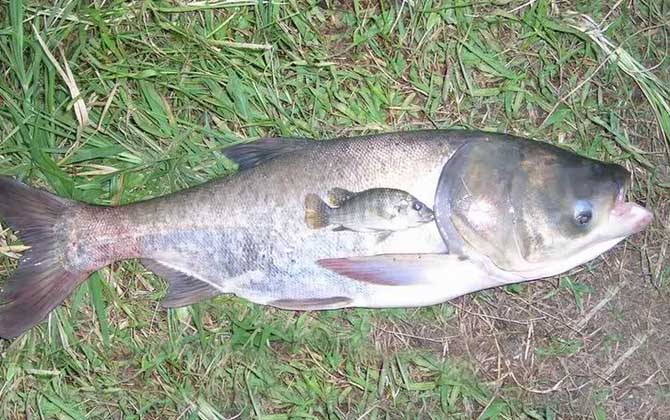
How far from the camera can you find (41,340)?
11.4ft

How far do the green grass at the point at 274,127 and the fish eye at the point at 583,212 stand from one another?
65 cm

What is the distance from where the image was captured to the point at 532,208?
285 cm

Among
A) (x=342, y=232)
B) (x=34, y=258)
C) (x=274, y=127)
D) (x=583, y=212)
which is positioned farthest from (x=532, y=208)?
(x=34, y=258)

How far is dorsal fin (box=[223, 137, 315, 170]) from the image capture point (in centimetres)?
315

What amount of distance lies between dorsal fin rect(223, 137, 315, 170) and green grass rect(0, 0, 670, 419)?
0.26 m

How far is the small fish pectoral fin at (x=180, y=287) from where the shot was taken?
125 inches

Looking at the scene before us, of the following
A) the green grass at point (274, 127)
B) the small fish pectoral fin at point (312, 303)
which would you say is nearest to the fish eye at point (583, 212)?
the green grass at point (274, 127)

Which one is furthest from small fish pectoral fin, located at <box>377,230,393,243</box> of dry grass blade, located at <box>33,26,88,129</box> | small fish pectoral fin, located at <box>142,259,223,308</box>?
dry grass blade, located at <box>33,26,88,129</box>

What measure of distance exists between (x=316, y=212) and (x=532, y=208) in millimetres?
821

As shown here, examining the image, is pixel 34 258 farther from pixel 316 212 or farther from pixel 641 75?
pixel 641 75

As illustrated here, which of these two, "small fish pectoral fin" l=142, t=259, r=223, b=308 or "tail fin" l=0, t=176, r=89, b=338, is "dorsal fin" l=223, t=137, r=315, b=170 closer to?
"small fish pectoral fin" l=142, t=259, r=223, b=308

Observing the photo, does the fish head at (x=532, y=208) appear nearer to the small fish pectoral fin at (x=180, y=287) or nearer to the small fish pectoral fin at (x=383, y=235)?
the small fish pectoral fin at (x=383, y=235)

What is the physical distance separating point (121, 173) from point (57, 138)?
35 cm

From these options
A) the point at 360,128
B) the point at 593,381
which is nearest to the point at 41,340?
the point at 360,128
